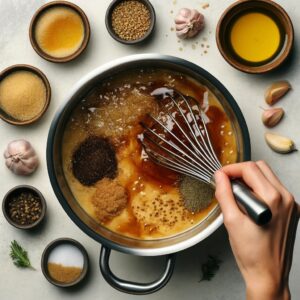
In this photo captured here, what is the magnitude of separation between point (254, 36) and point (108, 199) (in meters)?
0.58

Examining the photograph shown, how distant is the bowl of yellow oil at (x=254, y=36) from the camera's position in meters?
1.53

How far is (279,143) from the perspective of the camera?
1.55 meters

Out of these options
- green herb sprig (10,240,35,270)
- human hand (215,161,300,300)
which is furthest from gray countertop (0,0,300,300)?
human hand (215,161,300,300)

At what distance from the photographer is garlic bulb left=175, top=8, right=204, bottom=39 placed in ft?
5.01

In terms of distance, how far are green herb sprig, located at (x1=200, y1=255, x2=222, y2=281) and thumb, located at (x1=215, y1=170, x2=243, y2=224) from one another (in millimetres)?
438

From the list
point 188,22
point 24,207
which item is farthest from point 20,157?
point 188,22

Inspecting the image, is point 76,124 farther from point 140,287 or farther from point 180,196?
point 140,287

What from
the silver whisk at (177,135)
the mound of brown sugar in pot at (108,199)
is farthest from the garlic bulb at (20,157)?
the silver whisk at (177,135)

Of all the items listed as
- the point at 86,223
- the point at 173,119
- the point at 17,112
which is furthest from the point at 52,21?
the point at 86,223

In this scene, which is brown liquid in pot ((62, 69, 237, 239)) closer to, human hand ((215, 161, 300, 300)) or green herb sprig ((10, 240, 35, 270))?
green herb sprig ((10, 240, 35, 270))

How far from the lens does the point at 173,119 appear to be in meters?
1.51

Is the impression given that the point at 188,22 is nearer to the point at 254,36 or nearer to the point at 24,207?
the point at 254,36

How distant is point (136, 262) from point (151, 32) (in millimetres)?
621

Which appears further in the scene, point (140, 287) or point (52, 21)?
point (52, 21)
